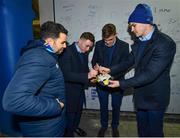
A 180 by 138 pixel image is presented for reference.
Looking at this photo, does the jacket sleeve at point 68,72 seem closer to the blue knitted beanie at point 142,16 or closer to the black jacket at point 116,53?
the black jacket at point 116,53

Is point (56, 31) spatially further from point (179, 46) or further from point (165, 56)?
point (179, 46)

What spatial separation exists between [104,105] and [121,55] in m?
0.72

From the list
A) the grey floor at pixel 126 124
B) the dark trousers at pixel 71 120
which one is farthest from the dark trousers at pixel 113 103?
the dark trousers at pixel 71 120

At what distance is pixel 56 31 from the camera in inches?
73.3

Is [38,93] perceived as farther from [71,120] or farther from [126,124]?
[126,124]

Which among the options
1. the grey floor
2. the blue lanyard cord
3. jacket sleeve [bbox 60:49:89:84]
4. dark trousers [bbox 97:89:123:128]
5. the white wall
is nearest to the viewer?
the blue lanyard cord

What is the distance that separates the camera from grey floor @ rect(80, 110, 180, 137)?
3.55 metres

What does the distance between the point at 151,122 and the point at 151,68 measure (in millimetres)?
574

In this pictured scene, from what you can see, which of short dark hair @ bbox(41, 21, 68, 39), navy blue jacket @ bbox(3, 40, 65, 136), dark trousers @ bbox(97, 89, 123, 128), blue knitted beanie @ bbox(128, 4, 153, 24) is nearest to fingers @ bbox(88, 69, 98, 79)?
dark trousers @ bbox(97, 89, 123, 128)

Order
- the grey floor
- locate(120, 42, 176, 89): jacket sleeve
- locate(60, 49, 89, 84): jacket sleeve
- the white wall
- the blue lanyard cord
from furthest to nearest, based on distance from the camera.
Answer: the white wall
the grey floor
locate(60, 49, 89, 84): jacket sleeve
locate(120, 42, 176, 89): jacket sleeve
the blue lanyard cord

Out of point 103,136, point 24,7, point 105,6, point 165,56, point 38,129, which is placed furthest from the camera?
point 105,6

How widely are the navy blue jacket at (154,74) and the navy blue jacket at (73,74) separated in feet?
1.76

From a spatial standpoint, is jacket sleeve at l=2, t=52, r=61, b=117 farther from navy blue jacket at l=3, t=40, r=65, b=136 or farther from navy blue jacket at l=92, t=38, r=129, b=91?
navy blue jacket at l=92, t=38, r=129, b=91

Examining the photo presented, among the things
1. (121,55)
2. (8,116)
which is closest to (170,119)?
(121,55)
